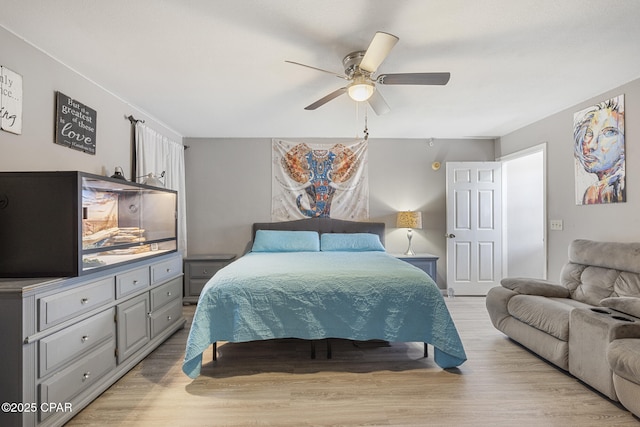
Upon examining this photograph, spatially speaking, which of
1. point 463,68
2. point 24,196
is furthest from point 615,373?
point 24,196

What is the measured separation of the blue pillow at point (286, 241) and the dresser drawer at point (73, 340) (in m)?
2.02

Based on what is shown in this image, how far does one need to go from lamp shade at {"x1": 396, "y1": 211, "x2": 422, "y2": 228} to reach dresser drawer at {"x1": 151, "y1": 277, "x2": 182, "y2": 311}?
298 cm

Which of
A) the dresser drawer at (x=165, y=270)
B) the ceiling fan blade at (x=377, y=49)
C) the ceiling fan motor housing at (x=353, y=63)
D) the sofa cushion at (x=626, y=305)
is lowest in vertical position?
the sofa cushion at (x=626, y=305)

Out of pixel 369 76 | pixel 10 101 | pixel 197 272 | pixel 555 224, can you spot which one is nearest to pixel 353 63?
pixel 369 76

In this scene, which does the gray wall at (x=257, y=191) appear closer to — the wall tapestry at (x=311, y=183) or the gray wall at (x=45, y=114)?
the wall tapestry at (x=311, y=183)

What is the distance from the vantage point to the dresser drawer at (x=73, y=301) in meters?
1.56

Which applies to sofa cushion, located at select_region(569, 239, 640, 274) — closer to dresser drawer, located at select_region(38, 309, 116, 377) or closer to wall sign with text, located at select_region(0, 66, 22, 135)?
dresser drawer, located at select_region(38, 309, 116, 377)

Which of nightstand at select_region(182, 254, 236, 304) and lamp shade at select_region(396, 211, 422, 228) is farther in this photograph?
lamp shade at select_region(396, 211, 422, 228)

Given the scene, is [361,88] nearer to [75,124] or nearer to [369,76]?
[369,76]

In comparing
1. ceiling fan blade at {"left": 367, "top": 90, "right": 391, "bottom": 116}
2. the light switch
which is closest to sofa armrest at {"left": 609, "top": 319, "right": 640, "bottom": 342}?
the light switch

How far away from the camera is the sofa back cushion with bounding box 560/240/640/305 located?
7.59 ft

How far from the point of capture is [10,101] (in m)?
1.90

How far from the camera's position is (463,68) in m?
2.41

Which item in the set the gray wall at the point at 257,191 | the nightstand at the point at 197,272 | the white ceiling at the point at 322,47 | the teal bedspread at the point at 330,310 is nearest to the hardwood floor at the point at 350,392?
the teal bedspread at the point at 330,310
